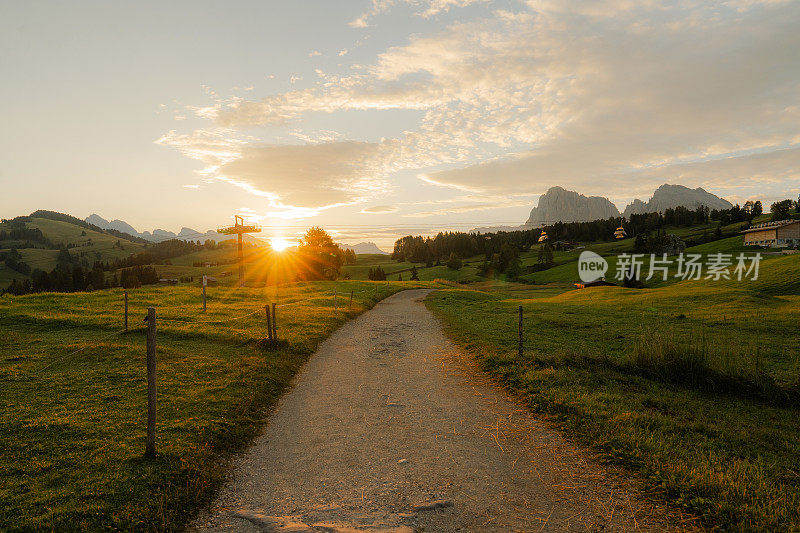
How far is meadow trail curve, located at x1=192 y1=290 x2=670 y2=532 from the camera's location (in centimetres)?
605

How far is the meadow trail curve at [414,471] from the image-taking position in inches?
238

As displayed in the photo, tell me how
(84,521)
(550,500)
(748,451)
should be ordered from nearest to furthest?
(84,521)
(550,500)
(748,451)

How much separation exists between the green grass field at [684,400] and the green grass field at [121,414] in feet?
29.0

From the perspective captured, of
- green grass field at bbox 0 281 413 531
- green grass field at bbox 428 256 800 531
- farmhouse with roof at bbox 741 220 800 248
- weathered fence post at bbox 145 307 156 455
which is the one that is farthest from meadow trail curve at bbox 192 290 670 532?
farmhouse with roof at bbox 741 220 800 248

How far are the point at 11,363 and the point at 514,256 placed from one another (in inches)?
5688

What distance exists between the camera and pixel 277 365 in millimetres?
15031

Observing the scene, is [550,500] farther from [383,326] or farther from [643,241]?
[643,241]

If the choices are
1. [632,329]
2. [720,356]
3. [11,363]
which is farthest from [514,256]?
[11,363]

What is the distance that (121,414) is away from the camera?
998cm
